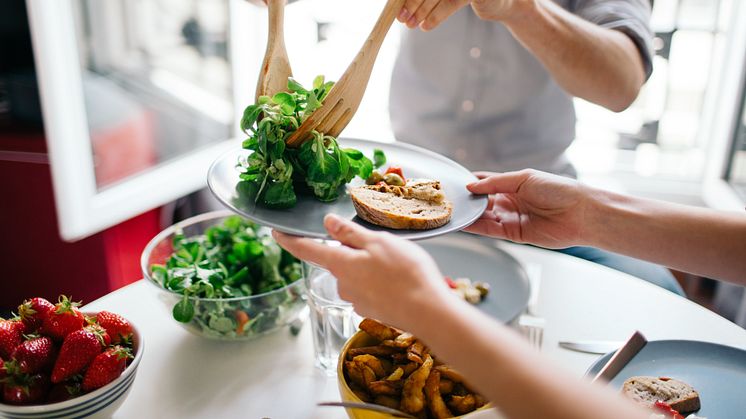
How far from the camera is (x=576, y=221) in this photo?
120cm

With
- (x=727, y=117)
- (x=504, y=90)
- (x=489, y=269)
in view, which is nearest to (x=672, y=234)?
(x=489, y=269)

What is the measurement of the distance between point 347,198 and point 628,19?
0.99 m

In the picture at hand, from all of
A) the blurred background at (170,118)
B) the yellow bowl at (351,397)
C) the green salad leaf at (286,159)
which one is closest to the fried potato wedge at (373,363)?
the yellow bowl at (351,397)

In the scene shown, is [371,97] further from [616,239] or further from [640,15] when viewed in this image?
[616,239]

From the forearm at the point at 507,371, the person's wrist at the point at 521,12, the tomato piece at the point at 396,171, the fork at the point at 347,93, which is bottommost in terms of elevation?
the forearm at the point at 507,371

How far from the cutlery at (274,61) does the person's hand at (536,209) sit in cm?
39

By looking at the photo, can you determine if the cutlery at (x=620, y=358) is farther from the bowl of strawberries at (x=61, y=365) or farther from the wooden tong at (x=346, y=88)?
the bowl of strawberries at (x=61, y=365)

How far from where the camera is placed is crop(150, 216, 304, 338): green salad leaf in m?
1.08

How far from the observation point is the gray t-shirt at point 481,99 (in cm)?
185

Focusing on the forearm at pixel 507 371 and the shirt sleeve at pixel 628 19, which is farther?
the shirt sleeve at pixel 628 19

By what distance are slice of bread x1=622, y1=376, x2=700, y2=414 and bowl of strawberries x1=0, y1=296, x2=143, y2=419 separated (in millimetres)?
709

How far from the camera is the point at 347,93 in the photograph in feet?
3.52

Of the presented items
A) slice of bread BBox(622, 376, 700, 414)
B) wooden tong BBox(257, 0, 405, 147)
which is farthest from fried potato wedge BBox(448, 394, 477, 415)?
wooden tong BBox(257, 0, 405, 147)

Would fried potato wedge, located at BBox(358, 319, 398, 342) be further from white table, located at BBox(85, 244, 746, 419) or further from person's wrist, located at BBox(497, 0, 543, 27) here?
person's wrist, located at BBox(497, 0, 543, 27)
